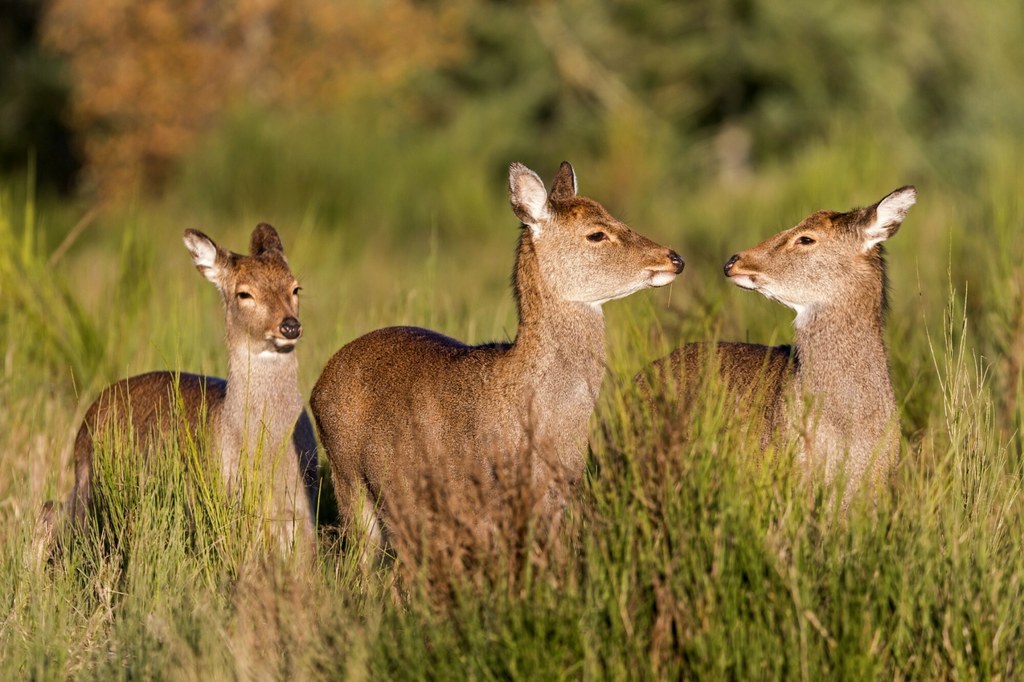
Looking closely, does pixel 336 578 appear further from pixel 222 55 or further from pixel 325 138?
pixel 222 55

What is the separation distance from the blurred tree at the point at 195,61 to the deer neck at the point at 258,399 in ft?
49.1

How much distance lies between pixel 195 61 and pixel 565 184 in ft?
54.4

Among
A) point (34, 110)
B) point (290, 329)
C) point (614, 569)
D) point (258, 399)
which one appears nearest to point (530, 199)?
point (290, 329)

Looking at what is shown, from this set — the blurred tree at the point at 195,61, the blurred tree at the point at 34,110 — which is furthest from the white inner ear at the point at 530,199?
the blurred tree at the point at 34,110

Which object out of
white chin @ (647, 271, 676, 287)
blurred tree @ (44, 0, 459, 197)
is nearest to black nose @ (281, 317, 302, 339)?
white chin @ (647, 271, 676, 287)

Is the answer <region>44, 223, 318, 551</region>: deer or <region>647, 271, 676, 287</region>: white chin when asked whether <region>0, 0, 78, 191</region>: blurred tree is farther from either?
<region>647, 271, 676, 287</region>: white chin

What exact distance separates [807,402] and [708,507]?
1.91ft

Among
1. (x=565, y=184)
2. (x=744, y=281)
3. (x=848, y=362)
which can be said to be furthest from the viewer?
(x=565, y=184)

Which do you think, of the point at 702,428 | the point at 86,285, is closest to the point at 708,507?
the point at 702,428

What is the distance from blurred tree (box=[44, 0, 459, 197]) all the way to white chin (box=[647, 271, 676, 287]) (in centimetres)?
1585

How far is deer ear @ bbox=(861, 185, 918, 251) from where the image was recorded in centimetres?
649

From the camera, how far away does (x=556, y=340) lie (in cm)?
602

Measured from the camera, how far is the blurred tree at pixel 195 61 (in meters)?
22.2

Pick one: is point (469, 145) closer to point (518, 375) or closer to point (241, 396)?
point (241, 396)
